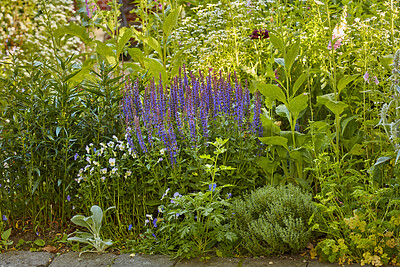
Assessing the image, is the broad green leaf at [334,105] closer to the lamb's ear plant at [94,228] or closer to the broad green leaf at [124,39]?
the lamb's ear plant at [94,228]

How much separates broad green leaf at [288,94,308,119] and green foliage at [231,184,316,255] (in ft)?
1.72

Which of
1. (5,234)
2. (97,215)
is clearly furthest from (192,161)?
(5,234)

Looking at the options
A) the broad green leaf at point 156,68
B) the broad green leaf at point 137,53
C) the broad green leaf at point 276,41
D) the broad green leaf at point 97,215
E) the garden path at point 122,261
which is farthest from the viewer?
the broad green leaf at point 137,53

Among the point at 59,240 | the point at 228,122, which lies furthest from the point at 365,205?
the point at 59,240

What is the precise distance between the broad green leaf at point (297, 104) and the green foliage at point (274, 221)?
20.7 inches

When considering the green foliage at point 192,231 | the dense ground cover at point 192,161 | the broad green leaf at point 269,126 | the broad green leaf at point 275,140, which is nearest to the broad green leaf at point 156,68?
the dense ground cover at point 192,161

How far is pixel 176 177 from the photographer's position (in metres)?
2.80

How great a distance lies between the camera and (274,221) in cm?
253

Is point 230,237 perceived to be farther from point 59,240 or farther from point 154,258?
point 59,240

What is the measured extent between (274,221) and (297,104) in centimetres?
76

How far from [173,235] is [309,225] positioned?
75cm

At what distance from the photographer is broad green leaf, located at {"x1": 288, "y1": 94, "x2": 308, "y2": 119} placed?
112 inches

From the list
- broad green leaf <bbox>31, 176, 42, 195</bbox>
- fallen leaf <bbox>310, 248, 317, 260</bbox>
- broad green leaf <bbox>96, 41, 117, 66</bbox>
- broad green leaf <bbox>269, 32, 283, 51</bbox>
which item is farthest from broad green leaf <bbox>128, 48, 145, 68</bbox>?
fallen leaf <bbox>310, 248, 317, 260</bbox>

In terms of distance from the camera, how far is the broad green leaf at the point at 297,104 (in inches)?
112
